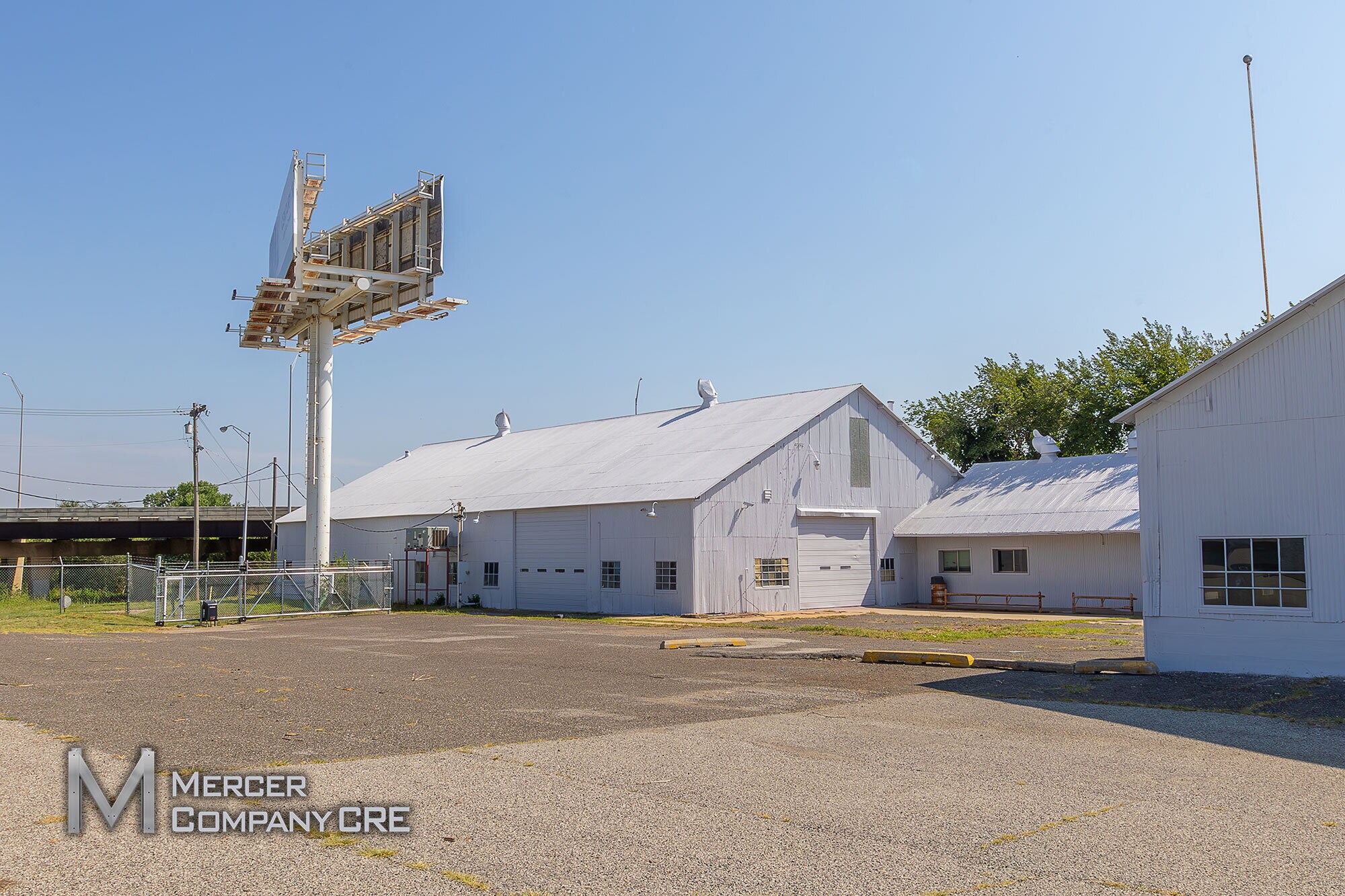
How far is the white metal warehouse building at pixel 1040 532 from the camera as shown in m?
37.7

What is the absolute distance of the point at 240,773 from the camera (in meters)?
9.54

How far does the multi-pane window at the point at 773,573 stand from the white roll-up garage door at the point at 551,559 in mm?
6214

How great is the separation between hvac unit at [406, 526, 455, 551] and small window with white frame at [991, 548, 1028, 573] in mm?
21544

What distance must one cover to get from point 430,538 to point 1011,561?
22729 millimetres

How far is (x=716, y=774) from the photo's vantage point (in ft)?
32.1

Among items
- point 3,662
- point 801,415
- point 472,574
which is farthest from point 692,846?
point 472,574

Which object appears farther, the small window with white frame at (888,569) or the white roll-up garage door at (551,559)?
the small window with white frame at (888,569)

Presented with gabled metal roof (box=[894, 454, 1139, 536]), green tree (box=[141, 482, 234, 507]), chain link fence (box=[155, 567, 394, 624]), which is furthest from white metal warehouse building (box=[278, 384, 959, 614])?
green tree (box=[141, 482, 234, 507])

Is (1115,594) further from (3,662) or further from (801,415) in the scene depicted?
(3,662)

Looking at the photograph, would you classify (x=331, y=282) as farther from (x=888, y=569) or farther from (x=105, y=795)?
(x=105, y=795)

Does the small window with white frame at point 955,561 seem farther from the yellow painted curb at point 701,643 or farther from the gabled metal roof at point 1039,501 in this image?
the yellow painted curb at point 701,643

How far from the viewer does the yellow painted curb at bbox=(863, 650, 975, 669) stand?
19.0 m

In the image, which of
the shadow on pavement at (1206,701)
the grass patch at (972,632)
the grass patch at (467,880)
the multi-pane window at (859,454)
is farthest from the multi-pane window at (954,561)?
the grass patch at (467,880)

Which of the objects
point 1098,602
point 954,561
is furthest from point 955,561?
point 1098,602
